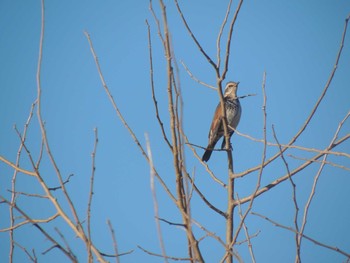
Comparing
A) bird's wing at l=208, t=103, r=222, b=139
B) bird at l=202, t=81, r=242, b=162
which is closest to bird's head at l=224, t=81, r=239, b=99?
bird at l=202, t=81, r=242, b=162

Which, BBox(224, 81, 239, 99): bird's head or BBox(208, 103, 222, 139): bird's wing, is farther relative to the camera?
BBox(224, 81, 239, 99): bird's head

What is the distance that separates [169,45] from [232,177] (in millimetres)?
1335

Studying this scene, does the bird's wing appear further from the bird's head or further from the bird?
the bird's head

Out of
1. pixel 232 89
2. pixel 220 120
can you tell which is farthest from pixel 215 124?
pixel 232 89

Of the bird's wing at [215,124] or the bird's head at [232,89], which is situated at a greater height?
the bird's head at [232,89]

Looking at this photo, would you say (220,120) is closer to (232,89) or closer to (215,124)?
(215,124)

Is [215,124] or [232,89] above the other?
[232,89]

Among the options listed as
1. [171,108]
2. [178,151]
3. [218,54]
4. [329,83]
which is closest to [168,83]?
[171,108]

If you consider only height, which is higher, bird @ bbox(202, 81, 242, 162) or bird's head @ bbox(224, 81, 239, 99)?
bird's head @ bbox(224, 81, 239, 99)

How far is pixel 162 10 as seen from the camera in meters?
2.62

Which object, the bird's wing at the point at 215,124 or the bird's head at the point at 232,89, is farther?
the bird's head at the point at 232,89

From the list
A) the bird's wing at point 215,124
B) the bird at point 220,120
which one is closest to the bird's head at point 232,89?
the bird at point 220,120

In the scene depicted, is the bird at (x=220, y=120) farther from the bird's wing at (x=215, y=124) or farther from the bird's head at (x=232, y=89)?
the bird's head at (x=232, y=89)

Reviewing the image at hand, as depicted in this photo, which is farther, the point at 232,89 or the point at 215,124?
the point at 232,89
